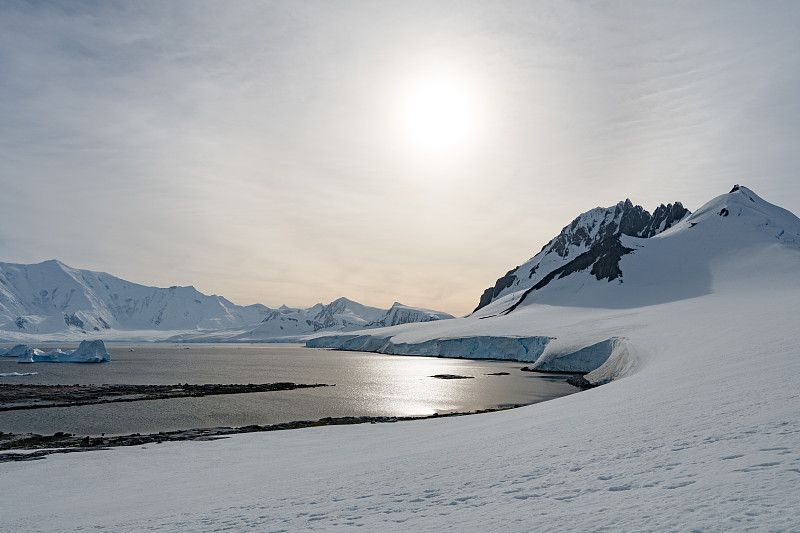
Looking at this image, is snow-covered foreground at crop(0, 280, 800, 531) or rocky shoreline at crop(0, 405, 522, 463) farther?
rocky shoreline at crop(0, 405, 522, 463)

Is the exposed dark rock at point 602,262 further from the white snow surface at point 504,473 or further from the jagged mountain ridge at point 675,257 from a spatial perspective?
the white snow surface at point 504,473

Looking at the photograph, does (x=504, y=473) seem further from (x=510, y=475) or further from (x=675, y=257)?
(x=675, y=257)

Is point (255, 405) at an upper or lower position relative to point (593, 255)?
lower

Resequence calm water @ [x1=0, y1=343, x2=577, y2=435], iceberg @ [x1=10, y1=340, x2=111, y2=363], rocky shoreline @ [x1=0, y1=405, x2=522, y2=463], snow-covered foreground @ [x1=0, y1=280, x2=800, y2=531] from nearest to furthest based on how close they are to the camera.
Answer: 1. snow-covered foreground @ [x1=0, y1=280, x2=800, y2=531]
2. rocky shoreline @ [x1=0, y1=405, x2=522, y2=463]
3. calm water @ [x1=0, y1=343, x2=577, y2=435]
4. iceberg @ [x1=10, y1=340, x2=111, y2=363]

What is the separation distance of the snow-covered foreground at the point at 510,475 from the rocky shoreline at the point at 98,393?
31649 millimetres

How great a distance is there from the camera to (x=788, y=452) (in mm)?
9766

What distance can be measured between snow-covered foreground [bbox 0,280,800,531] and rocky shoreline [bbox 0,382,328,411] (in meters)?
31.6

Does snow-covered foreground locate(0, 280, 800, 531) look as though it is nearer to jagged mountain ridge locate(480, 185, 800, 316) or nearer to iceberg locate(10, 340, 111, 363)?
jagged mountain ridge locate(480, 185, 800, 316)

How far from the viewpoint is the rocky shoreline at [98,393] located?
52.0m

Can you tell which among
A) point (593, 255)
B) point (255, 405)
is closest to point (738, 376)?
point (255, 405)

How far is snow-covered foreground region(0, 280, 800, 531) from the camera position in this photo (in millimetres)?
8711

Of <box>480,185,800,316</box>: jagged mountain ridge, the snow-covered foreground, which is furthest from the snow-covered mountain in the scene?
the snow-covered foreground

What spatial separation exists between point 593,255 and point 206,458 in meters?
134

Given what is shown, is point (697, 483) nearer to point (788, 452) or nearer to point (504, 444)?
point (788, 452)
